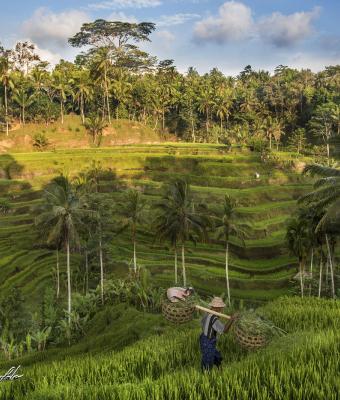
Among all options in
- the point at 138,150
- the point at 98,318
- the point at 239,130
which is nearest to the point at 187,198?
the point at 98,318

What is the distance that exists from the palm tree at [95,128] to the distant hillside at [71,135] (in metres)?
0.90

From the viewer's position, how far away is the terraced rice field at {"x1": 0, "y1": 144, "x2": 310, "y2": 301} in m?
42.5

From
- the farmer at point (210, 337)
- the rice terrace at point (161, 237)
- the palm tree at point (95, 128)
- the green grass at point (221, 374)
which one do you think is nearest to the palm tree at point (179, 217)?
the rice terrace at point (161, 237)

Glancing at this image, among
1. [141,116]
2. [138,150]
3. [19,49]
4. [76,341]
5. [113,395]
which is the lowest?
[76,341]

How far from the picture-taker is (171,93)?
107688 millimetres

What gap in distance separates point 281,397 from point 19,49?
10908 cm

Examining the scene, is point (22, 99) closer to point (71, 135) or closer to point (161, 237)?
point (71, 135)

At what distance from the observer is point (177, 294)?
1016 cm

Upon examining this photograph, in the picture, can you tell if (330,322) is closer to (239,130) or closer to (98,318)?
(98,318)

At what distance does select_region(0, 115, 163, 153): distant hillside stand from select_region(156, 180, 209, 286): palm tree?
5030 cm

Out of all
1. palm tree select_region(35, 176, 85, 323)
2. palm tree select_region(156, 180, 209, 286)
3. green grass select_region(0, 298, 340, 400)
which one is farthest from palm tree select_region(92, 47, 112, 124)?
green grass select_region(0, 298, 340, 400)

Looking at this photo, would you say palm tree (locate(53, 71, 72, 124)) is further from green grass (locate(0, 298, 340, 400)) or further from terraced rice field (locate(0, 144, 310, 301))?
green grass (locate(0, 298, 340, 400))

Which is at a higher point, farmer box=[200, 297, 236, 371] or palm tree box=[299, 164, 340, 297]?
palm tree box=[299, 164, 340, 297]

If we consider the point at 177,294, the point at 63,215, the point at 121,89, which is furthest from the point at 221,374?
the point at 121,89
